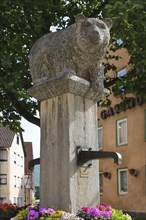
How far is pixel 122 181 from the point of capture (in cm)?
2694

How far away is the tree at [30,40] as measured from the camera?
38.9 feet

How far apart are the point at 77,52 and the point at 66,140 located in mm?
1289

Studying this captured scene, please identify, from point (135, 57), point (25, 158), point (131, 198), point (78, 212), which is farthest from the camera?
point (25, 158)

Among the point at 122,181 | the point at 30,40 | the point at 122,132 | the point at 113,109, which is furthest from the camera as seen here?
the point at 113,109

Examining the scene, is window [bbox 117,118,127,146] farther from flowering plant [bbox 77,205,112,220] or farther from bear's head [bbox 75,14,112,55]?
flowering plant [bbox 77,205,112,220]

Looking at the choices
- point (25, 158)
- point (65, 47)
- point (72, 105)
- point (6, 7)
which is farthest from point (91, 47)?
point (25, 158)

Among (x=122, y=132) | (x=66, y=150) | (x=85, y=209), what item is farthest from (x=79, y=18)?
(x=122, y=132)

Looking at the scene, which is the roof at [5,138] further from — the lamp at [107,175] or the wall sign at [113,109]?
the lamp at [107,175]

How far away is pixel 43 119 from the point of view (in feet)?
23.9

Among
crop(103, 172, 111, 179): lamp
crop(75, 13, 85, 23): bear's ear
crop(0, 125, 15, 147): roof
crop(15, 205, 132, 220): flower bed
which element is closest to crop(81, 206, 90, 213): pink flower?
crop(15, 205, 132, 220): flower bed

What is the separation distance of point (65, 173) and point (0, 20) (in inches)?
298

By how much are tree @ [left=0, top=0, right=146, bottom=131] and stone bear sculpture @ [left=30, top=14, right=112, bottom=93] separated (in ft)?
13.3

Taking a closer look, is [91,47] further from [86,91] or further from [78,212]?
[78,212]

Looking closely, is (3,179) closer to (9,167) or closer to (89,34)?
(9,167)
